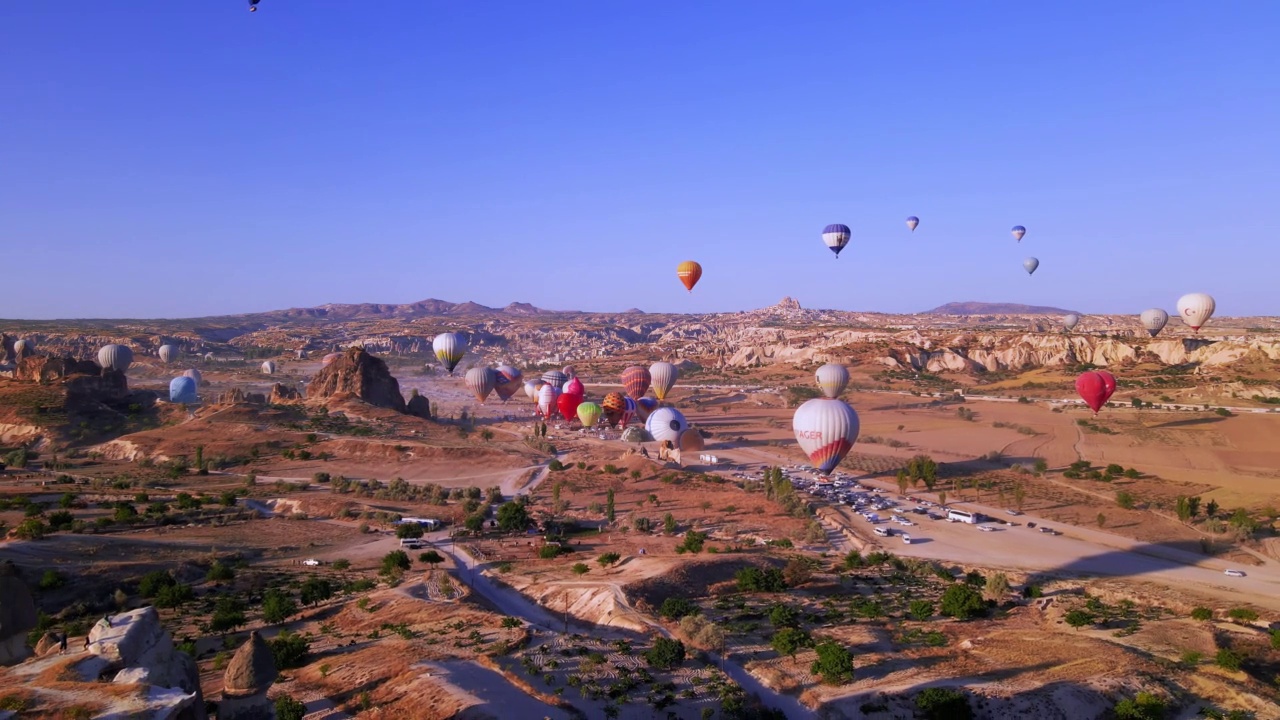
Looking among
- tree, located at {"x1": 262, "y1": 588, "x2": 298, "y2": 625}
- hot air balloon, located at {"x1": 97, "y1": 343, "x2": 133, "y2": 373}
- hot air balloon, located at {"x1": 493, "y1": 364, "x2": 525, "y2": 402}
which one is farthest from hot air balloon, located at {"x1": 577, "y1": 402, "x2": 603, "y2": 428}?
hot air balloon, located at {"x1": 97, "y1": 343, "x2": 133, "y2": 373}

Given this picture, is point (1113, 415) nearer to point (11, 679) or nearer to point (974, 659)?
point (974, 659)

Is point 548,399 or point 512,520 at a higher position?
point 548,399

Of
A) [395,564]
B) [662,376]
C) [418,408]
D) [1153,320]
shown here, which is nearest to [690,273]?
[662,376]

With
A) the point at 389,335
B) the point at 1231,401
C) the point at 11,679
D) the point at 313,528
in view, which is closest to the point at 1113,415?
the point at 1231,401

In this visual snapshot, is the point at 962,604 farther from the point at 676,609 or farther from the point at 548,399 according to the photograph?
the point at 548,399

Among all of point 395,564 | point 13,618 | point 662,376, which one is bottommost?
point 395,564

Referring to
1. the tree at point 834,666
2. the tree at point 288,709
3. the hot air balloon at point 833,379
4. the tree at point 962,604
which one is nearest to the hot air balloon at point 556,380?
the hot air balloon at point 833,379

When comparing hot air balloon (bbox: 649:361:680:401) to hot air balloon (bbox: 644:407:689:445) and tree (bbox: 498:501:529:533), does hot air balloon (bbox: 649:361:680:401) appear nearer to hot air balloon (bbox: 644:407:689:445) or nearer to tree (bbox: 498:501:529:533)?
hot air balloon (bbox: 644:407:689:445)

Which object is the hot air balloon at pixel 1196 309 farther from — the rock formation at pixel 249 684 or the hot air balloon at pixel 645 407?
the rock formation at pixel 249 684
